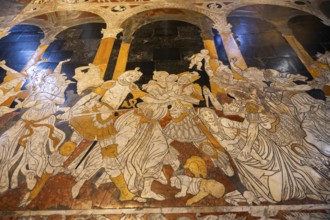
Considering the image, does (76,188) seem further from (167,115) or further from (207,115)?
(207,115)

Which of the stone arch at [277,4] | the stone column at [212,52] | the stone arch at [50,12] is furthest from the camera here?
the stone arch at [50,12]

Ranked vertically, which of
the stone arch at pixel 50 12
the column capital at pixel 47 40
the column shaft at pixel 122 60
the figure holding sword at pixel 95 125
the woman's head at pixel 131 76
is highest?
the stone arch at pixel 50 12

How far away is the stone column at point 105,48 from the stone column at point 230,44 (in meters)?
2.79

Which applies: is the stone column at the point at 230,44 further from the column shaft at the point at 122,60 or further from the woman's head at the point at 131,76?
the column shaft at the point at 122,60

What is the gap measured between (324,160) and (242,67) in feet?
8.13

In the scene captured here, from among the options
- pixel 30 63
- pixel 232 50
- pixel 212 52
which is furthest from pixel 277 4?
pixel 30 63

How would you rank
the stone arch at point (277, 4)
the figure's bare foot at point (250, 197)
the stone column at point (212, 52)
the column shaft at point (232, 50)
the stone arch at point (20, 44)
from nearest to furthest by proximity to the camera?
the figure's bare foot at point (250, 197) → the stone column at point (212, 52) → the column shaft at point (232, 50) → the stone arch at point (20, 44) → the stone arch at point (277, 4)

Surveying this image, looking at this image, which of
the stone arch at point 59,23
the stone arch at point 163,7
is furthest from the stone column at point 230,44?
the stone arch at point 59,23

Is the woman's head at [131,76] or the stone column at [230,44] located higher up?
the stone column at [230,44]

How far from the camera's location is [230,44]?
588cm

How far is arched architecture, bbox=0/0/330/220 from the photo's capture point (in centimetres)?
318

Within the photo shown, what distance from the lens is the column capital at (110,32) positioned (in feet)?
20.4

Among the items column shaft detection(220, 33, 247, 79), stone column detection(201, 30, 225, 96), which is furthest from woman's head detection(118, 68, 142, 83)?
column shaft detection(220, 33, 247, 79)

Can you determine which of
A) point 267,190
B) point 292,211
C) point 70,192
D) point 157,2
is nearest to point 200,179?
point 267,190
